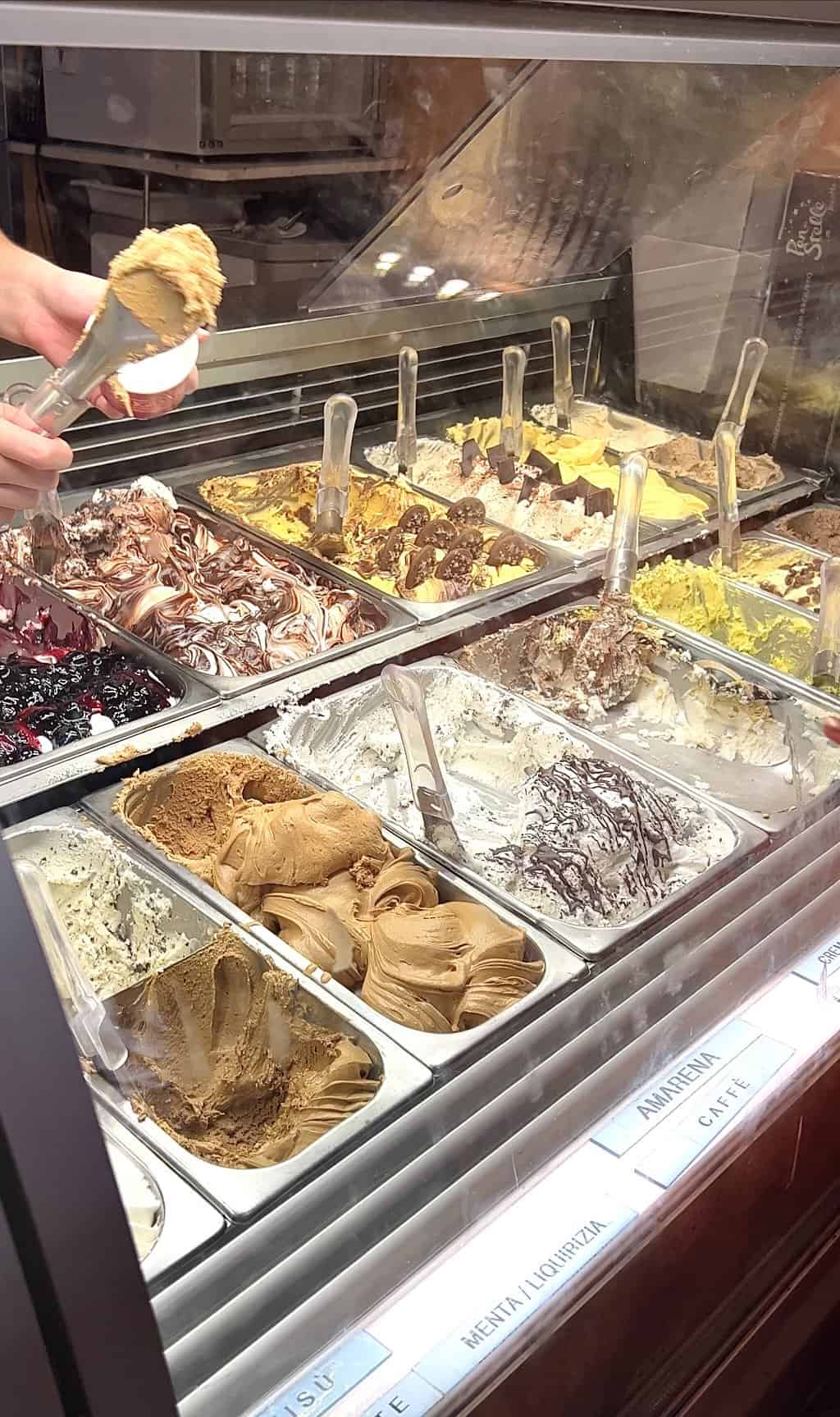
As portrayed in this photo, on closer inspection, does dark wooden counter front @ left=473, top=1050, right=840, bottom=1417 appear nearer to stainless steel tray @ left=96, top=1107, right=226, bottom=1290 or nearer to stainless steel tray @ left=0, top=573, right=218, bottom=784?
stainless steel tray @ left=96, top=1107, right=226, bottom=1290

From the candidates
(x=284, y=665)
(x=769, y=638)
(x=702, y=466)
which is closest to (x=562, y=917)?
(x=284, y=665)

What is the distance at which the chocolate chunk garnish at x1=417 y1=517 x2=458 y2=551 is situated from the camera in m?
2.30

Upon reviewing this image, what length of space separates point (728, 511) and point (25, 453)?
1.81m

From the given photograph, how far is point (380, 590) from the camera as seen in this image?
2.18 metres

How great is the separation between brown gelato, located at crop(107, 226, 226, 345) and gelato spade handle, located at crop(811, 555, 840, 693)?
145 cm

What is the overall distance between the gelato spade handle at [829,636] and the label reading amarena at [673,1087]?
85 cm

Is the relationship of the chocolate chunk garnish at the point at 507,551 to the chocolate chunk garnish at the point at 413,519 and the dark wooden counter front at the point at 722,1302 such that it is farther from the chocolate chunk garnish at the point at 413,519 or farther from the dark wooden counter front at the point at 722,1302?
the dark wooden counter front at the point at 722,1302

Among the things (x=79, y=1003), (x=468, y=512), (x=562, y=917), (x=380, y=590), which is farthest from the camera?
(x=468, y=512)

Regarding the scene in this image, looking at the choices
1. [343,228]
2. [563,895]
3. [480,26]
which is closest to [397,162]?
[343,228]

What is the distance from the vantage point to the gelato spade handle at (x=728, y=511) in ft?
8.30

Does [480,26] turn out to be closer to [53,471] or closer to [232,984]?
[53,471]

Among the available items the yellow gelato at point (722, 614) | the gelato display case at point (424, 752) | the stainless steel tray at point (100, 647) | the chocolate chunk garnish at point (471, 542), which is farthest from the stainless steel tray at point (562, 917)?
the yellow gelato at point (722, 614)

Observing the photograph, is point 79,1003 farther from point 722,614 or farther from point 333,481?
point 722,614

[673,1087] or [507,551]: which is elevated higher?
[507,551]
